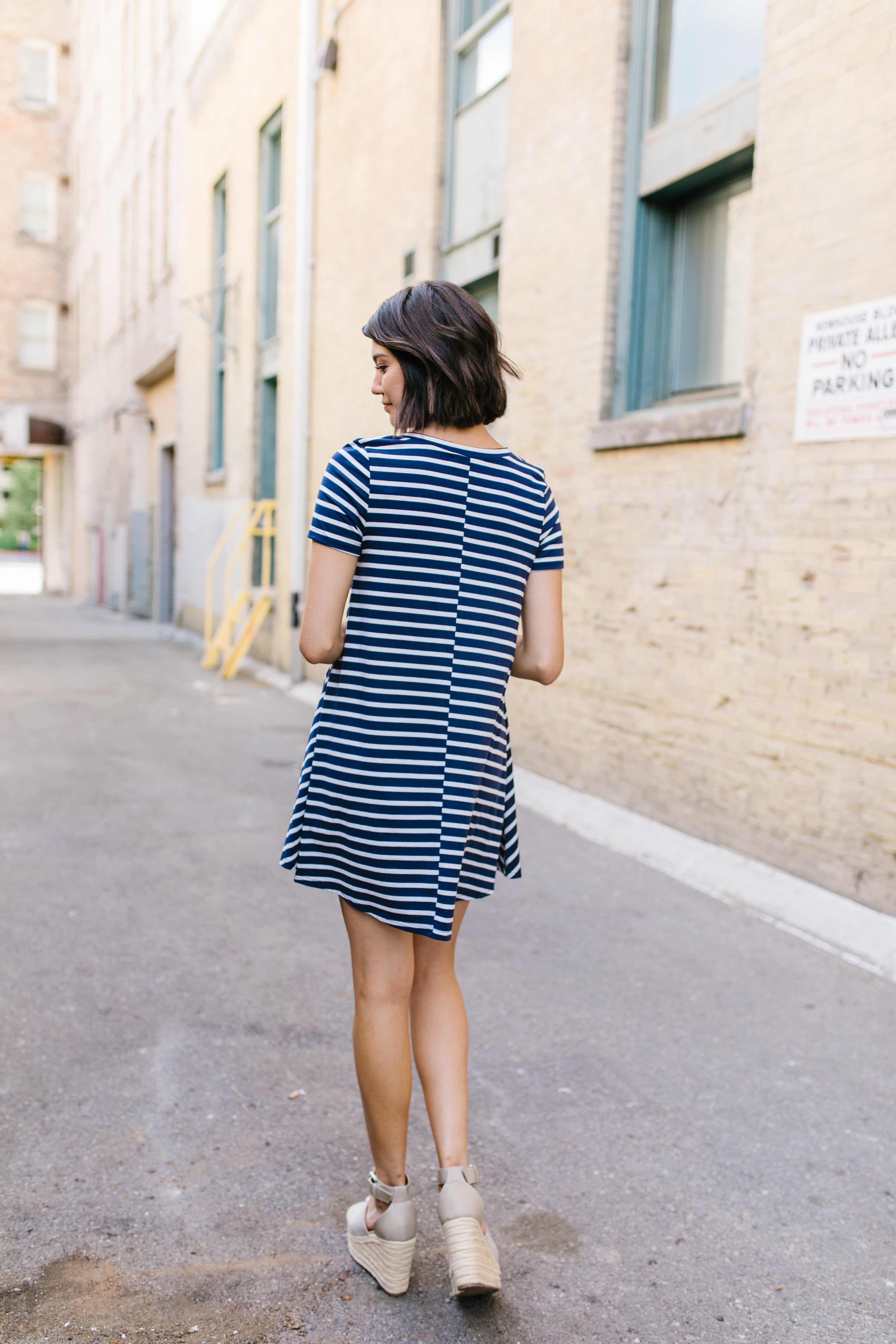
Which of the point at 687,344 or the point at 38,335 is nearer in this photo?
the point at 687,344

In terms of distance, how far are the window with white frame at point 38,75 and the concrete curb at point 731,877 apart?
33442mm

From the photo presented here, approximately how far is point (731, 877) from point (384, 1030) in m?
3.42

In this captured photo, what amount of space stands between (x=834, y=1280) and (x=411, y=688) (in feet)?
5.10

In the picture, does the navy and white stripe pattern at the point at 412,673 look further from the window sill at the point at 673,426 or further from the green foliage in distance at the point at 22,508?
the green foliage in distance at the point at 22,508

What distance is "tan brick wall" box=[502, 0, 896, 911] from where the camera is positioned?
485cm

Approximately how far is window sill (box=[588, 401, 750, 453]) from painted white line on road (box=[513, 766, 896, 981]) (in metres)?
2.06

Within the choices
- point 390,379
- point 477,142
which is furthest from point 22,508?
point 390,379

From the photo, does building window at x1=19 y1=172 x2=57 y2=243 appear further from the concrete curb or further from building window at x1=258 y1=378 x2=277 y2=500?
the concrete curb

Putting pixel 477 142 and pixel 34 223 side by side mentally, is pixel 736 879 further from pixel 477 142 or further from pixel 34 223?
pixel 34 223

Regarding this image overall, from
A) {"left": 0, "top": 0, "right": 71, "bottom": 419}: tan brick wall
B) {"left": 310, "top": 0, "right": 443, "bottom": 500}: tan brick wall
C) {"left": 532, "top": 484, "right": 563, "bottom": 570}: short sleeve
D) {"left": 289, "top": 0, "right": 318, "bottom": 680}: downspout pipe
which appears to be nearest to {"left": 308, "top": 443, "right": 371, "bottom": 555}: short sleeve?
{"left": 532, "top": 484, "right": 563, "bottom": 570}: short sleeve

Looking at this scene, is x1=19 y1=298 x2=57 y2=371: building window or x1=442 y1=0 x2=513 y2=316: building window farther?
x1=19 y1=298 x2=57 y2=371: building window

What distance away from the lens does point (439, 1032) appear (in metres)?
2.40

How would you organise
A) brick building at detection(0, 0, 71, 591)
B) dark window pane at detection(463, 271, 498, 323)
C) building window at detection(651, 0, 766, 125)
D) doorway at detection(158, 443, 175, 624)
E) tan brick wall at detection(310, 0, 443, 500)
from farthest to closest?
brick building at detection(0, 0, 71, 591) < doorway at detection(158, 443, 175, 624) < tan brick wall at detection(310, 0, 443, 500) < dark window pane at detection(463, 271, 498, 323) < building window at detection(651, 0, 766, 125)

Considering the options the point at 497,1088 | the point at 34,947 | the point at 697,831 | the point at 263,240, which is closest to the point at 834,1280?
the point at 497,1088
